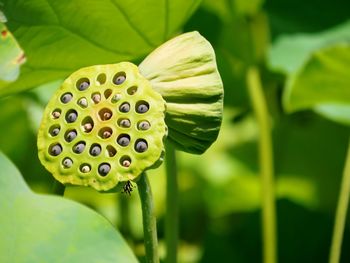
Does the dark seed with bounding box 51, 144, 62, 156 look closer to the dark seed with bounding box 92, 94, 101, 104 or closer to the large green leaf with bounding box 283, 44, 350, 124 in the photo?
the dark seed with bounding box 92, 94, 101, 104

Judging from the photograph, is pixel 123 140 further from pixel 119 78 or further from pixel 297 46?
pixel 297 46

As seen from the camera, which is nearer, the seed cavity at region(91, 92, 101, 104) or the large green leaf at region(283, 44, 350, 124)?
the seed cavity at region(91, 92, 101, 104)

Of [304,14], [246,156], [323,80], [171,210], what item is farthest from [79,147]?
[246,156]

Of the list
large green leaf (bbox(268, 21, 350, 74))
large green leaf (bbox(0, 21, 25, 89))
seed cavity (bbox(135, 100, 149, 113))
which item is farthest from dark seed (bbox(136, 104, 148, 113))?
large green leaf (bbox(268, 21, 350, 74))

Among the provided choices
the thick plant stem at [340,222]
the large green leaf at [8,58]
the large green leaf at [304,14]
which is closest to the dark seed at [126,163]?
the large green leaf at [8,58]

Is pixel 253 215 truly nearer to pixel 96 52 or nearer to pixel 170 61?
pixel 96 52

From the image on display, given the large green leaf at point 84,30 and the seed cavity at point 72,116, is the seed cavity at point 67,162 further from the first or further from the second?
the large green leaf at point 84,30

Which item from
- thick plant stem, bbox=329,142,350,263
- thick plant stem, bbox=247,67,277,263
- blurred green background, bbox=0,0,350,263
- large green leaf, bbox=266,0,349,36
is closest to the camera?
thick plant stem, bbox=329,142,350,263
